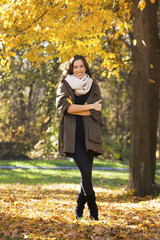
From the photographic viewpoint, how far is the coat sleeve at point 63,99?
16.1 ft

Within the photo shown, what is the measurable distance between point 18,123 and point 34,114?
112 cm

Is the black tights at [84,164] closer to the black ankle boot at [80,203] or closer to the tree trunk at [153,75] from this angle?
Result: the black ankle boot at [80,203]

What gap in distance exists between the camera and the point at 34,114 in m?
20.0

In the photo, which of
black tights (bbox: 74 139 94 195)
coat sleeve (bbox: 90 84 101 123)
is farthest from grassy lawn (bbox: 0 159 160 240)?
coat sleeve (bbox: 90 84 101 123)

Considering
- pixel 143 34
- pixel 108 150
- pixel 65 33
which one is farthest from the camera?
pixel 108 150

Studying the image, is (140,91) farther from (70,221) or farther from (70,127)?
(70,221)

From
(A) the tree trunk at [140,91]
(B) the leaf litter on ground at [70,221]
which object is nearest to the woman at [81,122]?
(B) the leaf litter on ground at [70,221]

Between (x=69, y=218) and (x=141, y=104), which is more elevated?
(x=141, y=104)

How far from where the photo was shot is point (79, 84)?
5.02 m

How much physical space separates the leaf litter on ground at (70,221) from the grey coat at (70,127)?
0.98 m

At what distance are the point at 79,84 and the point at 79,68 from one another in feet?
0.92

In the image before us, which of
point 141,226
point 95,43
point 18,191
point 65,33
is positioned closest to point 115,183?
point 18,191

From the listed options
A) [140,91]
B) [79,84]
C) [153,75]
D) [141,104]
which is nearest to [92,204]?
[79,84]

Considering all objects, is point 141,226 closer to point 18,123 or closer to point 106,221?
point 106,221
